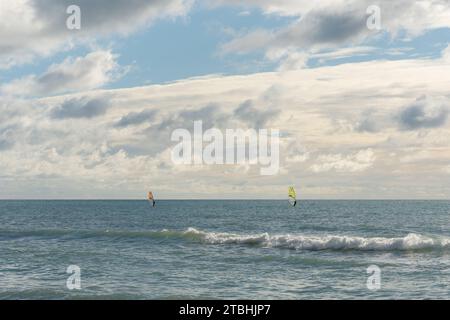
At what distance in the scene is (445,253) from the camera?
3822cm

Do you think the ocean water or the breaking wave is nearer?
the ocean water

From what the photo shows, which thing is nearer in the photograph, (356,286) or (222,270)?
(356,286)

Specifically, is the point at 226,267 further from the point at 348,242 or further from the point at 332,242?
the point at 348,242

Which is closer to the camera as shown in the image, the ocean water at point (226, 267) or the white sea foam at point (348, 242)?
the ocean water at point (226, 267)

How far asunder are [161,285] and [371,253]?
2107cm

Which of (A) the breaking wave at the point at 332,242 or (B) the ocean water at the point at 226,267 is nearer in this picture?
(B) the ocean water at the point at 226,267

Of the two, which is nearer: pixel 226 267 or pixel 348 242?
pixel 226 267

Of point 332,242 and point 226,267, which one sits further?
point 332,242

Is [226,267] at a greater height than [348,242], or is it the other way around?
[348,242]

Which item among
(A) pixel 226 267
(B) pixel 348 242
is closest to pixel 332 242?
(B) pixel 348 242

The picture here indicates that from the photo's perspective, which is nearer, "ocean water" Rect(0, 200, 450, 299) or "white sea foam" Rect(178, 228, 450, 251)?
"ocean water" Rect(0, 200, 450, 299)

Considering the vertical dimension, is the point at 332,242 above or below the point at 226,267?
above
